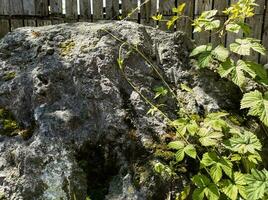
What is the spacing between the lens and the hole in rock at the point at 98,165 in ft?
7.09

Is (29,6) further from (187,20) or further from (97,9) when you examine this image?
(187,20)

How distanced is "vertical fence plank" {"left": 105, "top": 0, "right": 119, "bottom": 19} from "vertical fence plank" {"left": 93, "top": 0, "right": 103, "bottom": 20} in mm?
74

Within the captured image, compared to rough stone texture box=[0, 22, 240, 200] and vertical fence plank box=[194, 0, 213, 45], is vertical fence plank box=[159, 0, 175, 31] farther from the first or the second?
rough stone texture box=[0, 22, 240, 200]

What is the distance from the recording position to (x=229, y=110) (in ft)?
8.77

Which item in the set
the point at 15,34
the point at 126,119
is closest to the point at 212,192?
the point at 126,119

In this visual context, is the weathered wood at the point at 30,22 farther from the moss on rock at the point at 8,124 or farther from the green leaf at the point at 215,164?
the green leaf at the point at 215,164

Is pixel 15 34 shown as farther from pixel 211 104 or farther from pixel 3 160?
pixel 211 104

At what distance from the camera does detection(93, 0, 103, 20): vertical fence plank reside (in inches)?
191

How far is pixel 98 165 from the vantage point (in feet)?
7.27

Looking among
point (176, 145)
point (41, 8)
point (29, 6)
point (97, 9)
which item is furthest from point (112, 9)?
point (176, 145)

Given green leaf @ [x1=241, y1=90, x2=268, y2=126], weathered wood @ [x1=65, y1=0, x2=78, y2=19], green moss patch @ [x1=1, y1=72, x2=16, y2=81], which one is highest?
weathered wood @ [x1=65, y1=0, x2=78, y2=19]

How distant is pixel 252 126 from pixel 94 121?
1048mm

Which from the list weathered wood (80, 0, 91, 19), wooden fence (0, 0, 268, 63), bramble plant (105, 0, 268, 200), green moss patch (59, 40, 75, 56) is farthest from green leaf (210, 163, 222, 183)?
weathered wood (80, 0, 91, 19)

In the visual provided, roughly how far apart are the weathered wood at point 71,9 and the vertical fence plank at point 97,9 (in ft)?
0.80
